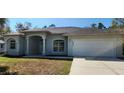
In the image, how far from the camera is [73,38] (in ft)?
71.0

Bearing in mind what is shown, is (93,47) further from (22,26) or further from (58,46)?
(22,26)

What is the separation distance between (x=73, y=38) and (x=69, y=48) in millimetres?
1312

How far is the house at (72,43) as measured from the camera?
68.2ft

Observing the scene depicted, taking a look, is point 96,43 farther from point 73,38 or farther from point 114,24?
point 114,24

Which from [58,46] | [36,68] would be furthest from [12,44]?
[36,68]

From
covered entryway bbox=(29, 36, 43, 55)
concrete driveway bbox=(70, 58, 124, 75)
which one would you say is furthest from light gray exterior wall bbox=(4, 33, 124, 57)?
concrete driveway bbox=(70, 58, 124, 75)

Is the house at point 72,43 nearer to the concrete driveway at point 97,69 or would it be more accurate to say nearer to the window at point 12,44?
the window at point 12,44

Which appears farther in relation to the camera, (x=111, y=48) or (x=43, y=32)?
(x=43, y=32)

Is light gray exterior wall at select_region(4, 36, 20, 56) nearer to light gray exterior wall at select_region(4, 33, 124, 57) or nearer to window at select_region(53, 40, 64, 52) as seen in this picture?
light gray exterior wall at select_region(4, 33, 124, 57)

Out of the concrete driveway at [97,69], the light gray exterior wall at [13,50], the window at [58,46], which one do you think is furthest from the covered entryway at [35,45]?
→ the concrete driveway at [97,69]

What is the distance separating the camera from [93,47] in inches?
842

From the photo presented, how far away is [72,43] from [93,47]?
8.33ft
